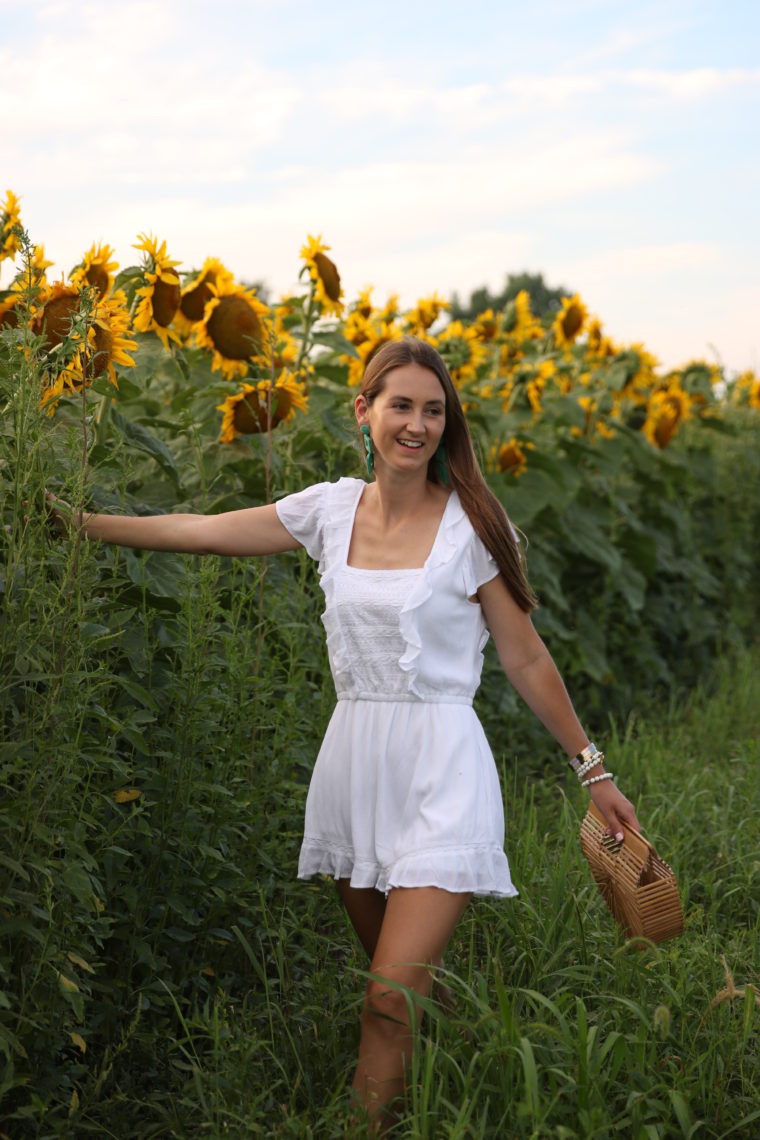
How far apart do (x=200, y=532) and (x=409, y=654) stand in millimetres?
520

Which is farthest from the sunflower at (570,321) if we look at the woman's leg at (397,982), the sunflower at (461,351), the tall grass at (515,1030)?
the woman's leg at (397,982)

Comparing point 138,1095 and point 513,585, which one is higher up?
point 513,585

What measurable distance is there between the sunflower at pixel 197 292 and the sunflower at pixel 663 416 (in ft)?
12.6

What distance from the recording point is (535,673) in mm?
2732

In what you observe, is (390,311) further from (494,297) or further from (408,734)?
(494,297)

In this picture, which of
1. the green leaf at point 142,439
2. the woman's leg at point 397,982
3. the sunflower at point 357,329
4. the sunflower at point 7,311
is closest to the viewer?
the woman's leg at point 397,982

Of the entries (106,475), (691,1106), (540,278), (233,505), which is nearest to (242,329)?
(233,505)

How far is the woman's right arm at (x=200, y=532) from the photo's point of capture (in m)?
2.68

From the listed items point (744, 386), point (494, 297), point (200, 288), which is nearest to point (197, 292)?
point (200, 288)

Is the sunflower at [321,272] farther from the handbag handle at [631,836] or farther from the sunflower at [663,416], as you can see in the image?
the sunflower at [663,416]

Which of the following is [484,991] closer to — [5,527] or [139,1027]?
[139,1027]

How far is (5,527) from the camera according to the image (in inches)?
87.1

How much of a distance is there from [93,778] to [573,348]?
5.45 m

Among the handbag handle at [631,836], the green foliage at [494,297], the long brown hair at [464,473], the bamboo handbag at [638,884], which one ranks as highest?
the green foliage at [494,297]
